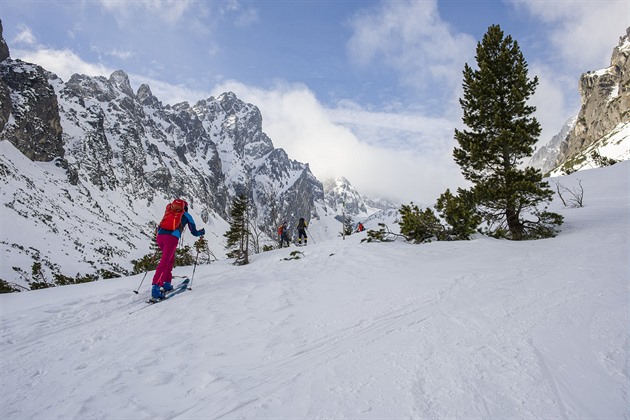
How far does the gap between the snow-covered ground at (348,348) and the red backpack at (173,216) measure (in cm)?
183

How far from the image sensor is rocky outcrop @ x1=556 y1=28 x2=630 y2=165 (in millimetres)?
105875

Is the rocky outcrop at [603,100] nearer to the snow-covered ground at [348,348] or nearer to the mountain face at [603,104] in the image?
the mountain face at [603,104]

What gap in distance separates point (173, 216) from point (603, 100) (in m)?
167

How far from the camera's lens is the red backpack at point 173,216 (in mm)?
8211

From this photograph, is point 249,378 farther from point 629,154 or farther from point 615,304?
point 629,154

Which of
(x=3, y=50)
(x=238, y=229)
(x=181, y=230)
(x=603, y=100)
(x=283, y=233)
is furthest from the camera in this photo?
A: (x=603, y=100)

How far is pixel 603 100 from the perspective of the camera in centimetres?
12312

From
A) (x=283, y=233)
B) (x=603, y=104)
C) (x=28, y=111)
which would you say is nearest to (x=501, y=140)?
(x=283, y=233)

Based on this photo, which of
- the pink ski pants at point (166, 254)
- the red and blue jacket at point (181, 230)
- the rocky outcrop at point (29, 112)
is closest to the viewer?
the pink ski pants at point (166, 254)

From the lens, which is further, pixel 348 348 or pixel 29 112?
pixel 29 112

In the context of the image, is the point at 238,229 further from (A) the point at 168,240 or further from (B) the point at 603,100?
(B) the point at 603,100

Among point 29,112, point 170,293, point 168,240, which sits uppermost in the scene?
point 29,112

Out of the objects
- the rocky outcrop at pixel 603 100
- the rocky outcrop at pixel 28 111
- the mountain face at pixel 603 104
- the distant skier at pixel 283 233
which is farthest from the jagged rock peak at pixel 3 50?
the rocky outcrop at pixel 603 100

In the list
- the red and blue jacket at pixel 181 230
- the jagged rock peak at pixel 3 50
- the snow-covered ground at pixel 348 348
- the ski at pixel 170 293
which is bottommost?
the snow-covered ground at pixel 348 348
